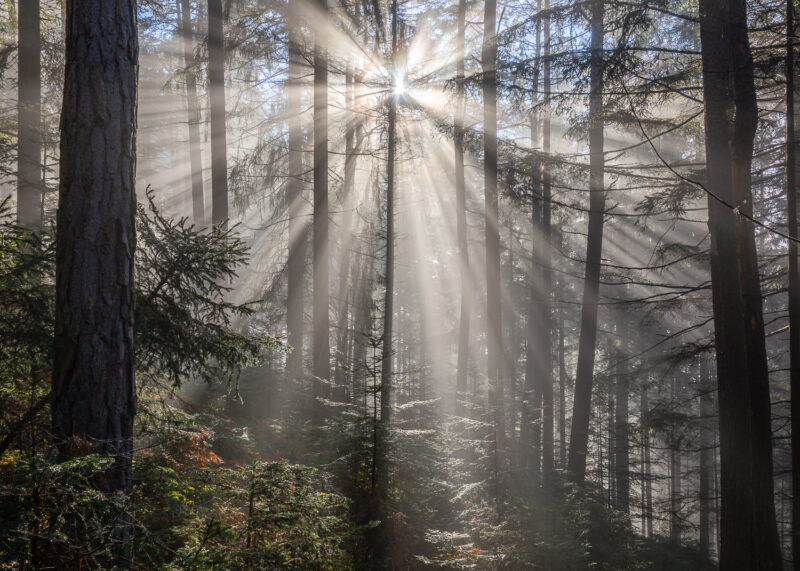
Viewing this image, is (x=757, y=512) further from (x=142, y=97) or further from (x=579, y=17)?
(x=142, y=97)

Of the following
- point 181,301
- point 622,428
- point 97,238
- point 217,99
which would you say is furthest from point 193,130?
point 622,428

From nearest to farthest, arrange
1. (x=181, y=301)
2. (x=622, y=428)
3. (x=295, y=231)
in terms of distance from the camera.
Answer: (x=181, y=301) → (x=295, y=231) → (x=622, y=428)

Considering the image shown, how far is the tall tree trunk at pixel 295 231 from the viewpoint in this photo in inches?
495

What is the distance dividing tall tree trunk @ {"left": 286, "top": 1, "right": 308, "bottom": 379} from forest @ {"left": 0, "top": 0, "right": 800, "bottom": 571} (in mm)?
124

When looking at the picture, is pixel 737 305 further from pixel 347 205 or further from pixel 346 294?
pixel 346 294

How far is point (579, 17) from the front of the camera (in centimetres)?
1023

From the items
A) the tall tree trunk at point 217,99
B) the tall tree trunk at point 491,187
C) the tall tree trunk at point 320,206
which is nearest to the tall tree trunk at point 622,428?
the tall tree trunk at point 491,187

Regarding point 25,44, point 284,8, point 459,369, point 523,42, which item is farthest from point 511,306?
point 25,44

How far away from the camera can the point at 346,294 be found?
19.0 m

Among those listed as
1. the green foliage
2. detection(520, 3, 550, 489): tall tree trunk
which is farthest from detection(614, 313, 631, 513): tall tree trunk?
the green foliage

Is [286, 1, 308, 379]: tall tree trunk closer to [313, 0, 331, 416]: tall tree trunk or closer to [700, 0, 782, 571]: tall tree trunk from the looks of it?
[313, 0, 331, 416]: tall tree trunk

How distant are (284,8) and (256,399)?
10425 mm

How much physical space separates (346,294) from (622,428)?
11.8 metres

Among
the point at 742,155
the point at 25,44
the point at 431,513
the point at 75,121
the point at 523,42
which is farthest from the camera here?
the point at 523,42
